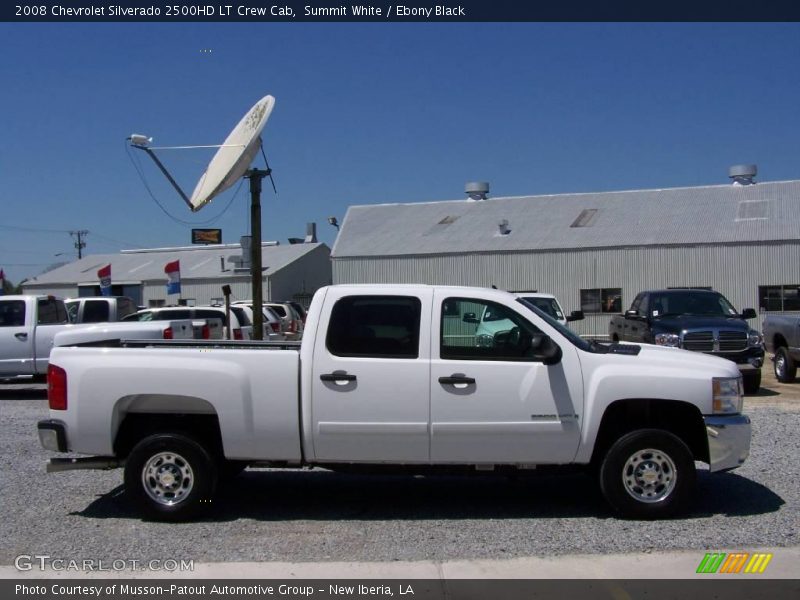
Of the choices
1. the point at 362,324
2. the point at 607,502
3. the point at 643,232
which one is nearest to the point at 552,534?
the point at 607,502

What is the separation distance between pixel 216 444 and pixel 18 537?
1.65 metres

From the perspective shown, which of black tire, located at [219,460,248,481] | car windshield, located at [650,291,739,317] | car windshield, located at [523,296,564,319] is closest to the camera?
black tire, located at [219,460,248,481]

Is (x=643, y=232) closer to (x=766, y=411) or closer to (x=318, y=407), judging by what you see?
(x=766, y=411)

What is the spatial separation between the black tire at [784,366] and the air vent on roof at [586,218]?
20103 millimetres

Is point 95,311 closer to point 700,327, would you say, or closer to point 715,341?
point 700,327

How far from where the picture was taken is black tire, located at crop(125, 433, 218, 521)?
6.93 meters

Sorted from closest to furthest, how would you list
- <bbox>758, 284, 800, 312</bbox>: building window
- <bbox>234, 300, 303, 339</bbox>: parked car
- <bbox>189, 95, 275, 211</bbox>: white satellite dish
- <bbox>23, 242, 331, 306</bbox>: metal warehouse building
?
<bbox>189, 95, 275, 211</bbox>: white satellite dish
<bbox>234, 300, 303, 339</bbox>: parked car
<bbox>758, 284, 800, 312</bbox>: building window
<bbox>23, 242, 331, 306</bbox>: metal warehouse building

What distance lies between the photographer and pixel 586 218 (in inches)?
1481

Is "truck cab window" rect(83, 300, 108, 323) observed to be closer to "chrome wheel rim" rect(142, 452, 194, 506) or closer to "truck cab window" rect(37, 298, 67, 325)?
"truck cab window" rect(37, 298, 67, 325)

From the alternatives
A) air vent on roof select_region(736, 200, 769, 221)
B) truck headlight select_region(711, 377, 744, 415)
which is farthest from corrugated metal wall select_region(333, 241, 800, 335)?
truck headlight select_region(711, 377, 744, 415)

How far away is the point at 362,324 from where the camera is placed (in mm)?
6957

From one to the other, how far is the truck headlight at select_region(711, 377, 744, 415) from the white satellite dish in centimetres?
886

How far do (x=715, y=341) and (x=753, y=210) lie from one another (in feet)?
74.6

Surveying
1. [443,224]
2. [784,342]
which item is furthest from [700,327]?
[443,224]
